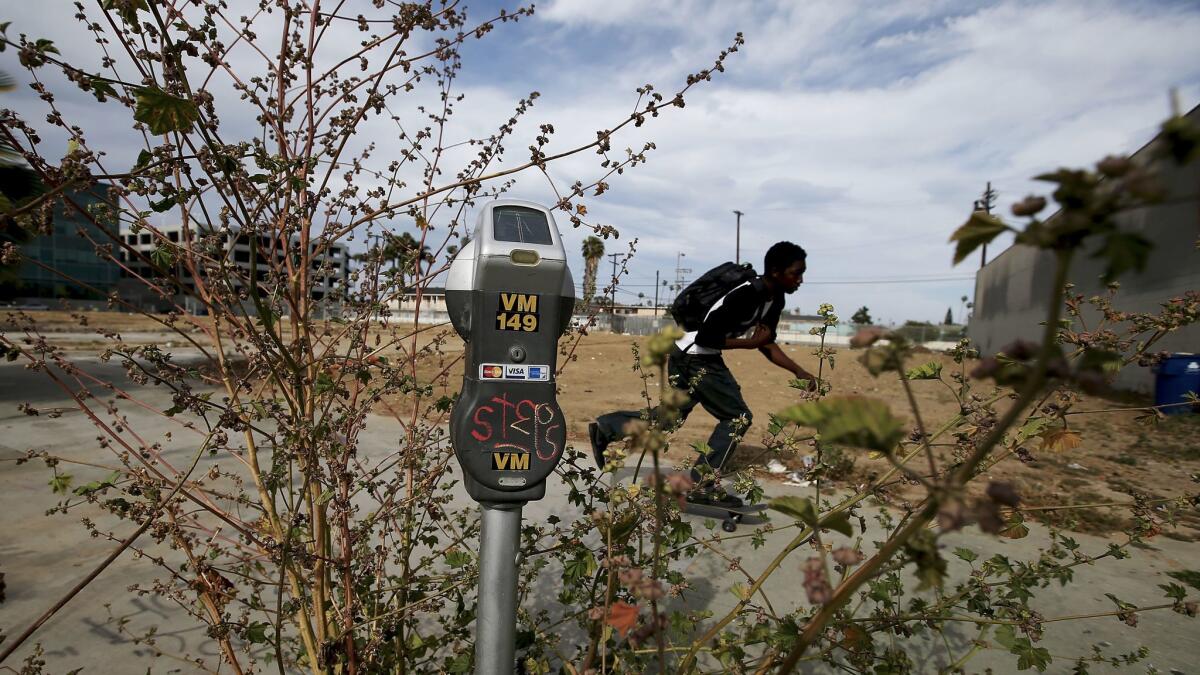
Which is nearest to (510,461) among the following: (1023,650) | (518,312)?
(518,312)

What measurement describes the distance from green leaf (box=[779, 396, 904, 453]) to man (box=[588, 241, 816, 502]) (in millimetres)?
2845

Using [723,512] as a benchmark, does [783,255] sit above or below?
above

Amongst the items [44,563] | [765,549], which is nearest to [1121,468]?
[765,549]

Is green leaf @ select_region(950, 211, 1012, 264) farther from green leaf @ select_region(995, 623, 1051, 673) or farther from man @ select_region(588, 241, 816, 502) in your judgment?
man @ select_region(588, 241, 816, 502)

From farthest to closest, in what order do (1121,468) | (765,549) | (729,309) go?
(1121,468) → (729,309) → (765,549)

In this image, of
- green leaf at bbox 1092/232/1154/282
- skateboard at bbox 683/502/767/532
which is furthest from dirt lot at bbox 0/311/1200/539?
green leaf at bbox 1092/232/1154/282

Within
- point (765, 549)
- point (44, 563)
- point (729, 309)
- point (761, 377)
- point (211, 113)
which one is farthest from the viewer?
point (761, 377)

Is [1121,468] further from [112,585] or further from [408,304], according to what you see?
[112,585]

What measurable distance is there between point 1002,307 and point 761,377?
43.7 ft

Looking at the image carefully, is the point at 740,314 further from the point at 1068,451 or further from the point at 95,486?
the point at 1068,451

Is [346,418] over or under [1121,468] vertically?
over

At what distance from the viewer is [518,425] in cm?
150

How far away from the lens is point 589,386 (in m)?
10.4

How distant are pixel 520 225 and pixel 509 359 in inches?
13.3
